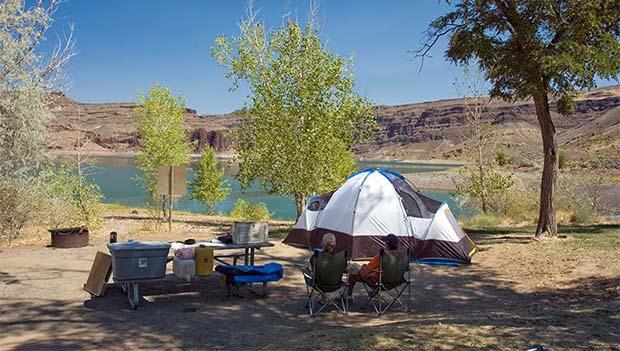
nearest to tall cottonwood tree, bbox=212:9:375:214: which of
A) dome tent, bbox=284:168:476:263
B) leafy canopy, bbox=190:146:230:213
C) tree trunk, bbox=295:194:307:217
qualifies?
tree trunk, bbox=295:194:307:217

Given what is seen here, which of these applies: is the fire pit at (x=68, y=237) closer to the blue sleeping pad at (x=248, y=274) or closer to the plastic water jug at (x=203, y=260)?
the plastic water jug at (x=203, y=260)

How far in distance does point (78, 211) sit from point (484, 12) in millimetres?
12431

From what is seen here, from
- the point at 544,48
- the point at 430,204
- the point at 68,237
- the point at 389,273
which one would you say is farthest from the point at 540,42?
the point at 68,237

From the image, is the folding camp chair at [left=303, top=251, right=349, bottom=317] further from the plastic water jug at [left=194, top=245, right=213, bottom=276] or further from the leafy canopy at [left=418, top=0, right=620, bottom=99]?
the leafy canopy at [left=418, top=0, right=620, bottom=99]

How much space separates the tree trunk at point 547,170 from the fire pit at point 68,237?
34.8ft

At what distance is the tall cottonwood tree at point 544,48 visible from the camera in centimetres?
1132

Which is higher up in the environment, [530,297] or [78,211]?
[78,211]

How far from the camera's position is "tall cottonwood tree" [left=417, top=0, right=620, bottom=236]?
11.3m

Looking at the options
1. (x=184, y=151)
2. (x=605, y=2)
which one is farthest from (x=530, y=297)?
(x=184, y=151)

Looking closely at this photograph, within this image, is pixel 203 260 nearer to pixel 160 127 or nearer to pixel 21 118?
pixel 21 118

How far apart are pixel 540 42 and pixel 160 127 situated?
17.7 m

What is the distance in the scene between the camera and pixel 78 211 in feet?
50.8

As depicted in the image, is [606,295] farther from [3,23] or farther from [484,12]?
[3,23]

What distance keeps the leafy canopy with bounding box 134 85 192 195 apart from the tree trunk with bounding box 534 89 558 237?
16819 mm
